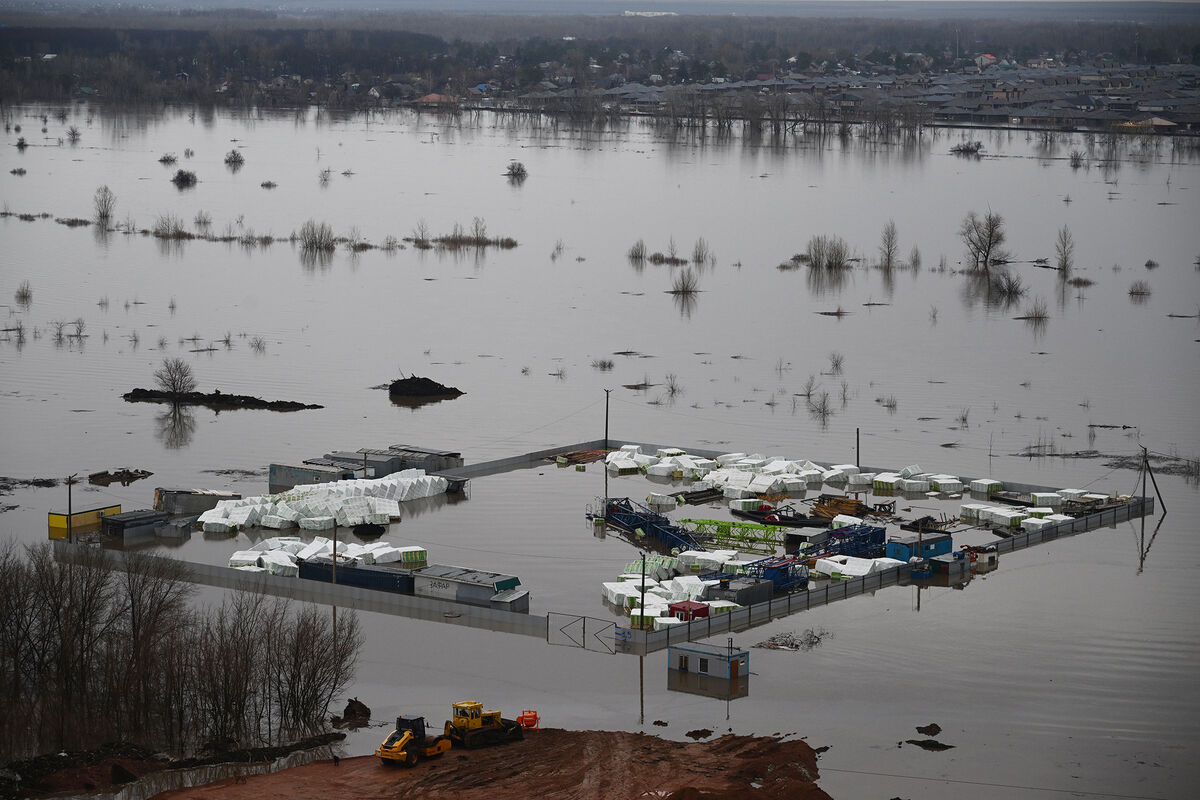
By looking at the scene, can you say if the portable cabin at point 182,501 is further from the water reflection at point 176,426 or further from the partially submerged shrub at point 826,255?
the partially submerged shrub at point 826,255

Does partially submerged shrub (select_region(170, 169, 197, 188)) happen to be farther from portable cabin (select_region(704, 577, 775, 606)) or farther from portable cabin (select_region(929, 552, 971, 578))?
portable cabin (select_region(704, 577, 775, 606))

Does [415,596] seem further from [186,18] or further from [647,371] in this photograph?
[186,18]

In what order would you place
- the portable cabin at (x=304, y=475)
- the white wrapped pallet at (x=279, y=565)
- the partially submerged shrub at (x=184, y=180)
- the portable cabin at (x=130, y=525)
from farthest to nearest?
the partially submerged shrub at (x=184, y=180) → the portable cabin at (x=304, y=475) → the portable cabin at (x=130, y=525) → the white wrapped pallet at (x=279, y=565)

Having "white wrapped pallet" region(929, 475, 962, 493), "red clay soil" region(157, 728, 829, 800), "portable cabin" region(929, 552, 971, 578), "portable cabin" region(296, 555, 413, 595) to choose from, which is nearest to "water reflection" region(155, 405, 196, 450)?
"portable cabin" region(296, 555, 413, 595)

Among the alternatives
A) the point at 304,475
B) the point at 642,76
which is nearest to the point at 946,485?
the point at 304,475

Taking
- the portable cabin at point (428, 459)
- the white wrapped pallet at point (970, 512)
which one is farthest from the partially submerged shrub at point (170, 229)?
the white wrapped pallet at point (970, 512)

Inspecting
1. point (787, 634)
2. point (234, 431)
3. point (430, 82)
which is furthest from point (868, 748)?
point (430, 82)

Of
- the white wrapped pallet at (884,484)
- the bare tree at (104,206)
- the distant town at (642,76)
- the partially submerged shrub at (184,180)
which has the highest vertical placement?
the distant town at (642,76)
